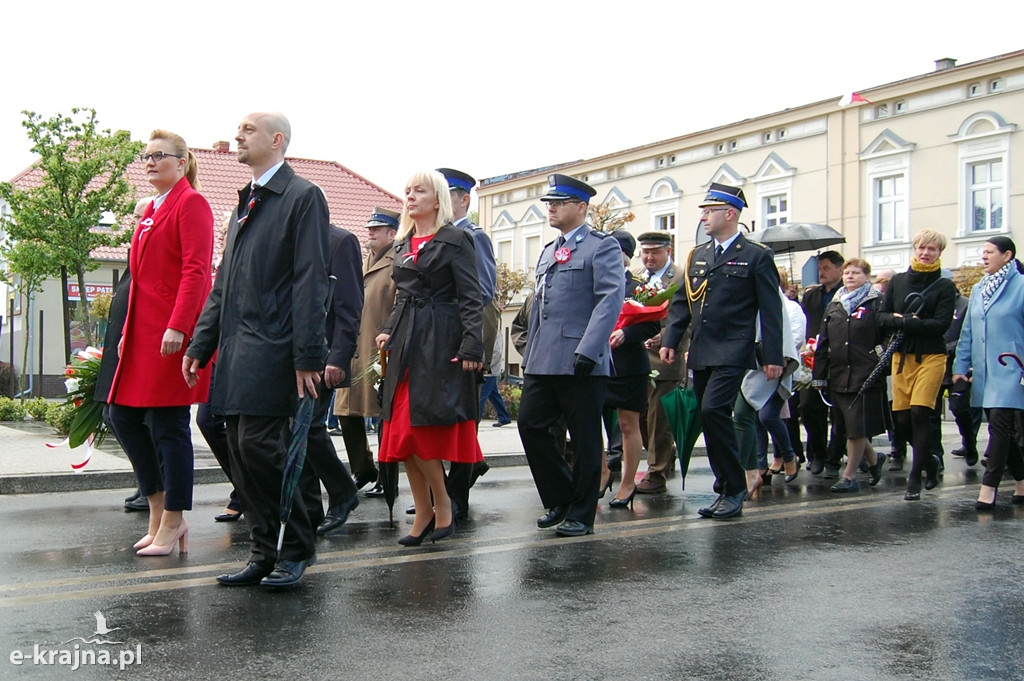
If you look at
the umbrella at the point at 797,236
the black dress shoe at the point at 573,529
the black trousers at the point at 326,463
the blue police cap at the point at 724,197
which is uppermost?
the umbrella at the point at 797,236

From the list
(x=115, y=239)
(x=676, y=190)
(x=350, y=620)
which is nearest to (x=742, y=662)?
(x=350, y=620)

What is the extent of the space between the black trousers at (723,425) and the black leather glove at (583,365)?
1186 millimetres

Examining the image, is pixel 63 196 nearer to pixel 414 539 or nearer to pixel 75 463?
pixel 75 463

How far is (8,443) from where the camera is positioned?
12.1 meters

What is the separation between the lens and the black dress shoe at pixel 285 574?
199 inches

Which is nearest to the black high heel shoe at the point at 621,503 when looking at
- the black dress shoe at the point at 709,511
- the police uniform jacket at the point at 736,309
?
the black dress shoe at the point at 709,511

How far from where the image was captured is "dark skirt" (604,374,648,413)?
27.6 feet

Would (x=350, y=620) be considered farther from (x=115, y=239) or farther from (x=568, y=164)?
(x=568, y=164)

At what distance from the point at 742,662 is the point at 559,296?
3.27m

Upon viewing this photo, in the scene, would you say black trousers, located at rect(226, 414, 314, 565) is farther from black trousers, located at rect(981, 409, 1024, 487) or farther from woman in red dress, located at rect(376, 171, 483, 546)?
black trousers, located at rect(981, 409, 1024, 487)

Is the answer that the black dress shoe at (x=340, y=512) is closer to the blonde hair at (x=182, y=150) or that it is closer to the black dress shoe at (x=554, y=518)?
the black dress shoe at (x=554, y=518)

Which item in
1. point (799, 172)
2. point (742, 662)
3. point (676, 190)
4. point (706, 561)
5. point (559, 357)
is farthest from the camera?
point (676, 190)

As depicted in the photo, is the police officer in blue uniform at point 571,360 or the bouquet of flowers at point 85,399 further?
the bouquet of flowers at point 85,399

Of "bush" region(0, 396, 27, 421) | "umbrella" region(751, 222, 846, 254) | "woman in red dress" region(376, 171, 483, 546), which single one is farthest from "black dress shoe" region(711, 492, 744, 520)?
"bush" region(0, 396, 27, 421)
